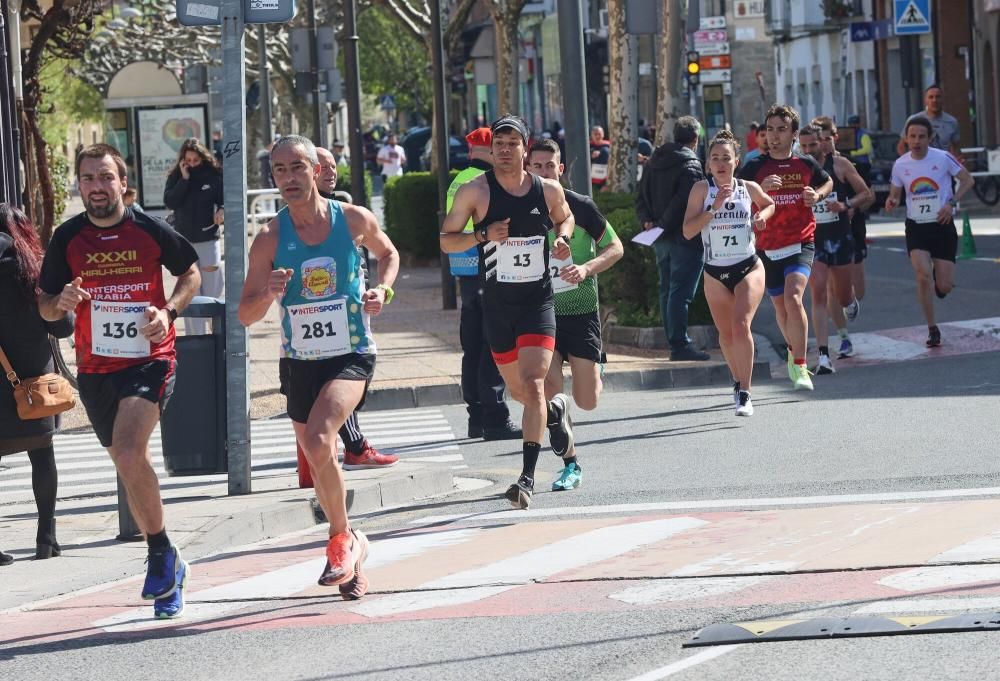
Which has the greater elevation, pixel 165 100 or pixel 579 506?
pixel 165 100

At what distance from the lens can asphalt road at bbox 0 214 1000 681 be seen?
6578 millimetres

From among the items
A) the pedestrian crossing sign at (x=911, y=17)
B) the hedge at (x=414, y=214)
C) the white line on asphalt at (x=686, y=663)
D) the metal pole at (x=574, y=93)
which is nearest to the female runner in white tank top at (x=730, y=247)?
the metal pole at (x=574, y=93)

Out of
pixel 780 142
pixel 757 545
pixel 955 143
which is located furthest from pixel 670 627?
pixel 955 143

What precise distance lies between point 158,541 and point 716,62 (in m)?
56.1

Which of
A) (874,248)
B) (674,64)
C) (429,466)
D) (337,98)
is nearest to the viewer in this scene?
(429,466)

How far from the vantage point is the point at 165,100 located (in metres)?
26.5

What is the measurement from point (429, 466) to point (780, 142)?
378 centimetres

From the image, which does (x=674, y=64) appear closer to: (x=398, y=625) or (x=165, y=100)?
(x=165, y=100)

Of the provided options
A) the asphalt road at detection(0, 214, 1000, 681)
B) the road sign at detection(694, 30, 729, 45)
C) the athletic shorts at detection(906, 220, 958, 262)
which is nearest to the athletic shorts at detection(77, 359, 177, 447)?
the asphalt road at detection(0, 214, 1000, 681)

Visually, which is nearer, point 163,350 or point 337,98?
point 163,350

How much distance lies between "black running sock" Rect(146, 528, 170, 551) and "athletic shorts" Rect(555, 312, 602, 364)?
3.63m

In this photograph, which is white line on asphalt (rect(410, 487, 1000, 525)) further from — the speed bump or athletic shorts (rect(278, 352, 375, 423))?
the speed bump

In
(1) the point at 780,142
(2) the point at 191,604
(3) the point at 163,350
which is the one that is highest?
(1) the point at 780,142

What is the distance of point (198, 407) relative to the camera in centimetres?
1069
